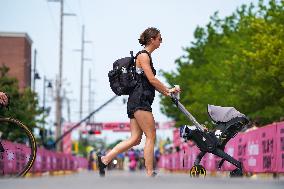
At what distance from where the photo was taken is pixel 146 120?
1027 cm

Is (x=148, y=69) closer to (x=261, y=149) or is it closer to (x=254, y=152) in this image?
(x=261, y=149)

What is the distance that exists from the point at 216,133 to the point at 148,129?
46.6 inches

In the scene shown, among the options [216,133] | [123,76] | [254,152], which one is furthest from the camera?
[254,152]

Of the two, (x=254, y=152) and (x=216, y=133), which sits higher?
(x=216, y=133)

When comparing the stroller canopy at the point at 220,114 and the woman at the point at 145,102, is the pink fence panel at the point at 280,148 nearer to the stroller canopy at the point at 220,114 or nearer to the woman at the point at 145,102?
the stroller canopy at the point at 220,114

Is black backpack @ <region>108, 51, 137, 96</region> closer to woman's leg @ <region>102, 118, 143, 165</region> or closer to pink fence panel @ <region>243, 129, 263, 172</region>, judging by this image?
woman's leg @ <region>102, 118, 143, 165</region>

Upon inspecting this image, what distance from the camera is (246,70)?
4331 cm

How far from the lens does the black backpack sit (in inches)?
409

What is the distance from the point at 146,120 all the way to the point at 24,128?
1.48m

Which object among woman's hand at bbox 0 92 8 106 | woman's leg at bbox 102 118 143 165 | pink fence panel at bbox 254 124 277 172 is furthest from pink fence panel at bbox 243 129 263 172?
woman's hand at bbox 0 92 8 106

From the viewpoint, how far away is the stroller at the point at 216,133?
35.4ft

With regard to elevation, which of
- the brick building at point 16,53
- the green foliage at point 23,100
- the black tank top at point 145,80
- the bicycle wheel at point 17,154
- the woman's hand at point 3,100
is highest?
the brick building at point 16,53

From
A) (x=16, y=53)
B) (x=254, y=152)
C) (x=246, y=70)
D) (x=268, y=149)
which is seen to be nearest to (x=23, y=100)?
(x=246, y=70)

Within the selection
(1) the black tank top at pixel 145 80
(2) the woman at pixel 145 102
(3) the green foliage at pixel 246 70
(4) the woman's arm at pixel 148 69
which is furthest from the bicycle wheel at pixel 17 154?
(3) the green foliage at pixel 246 70
